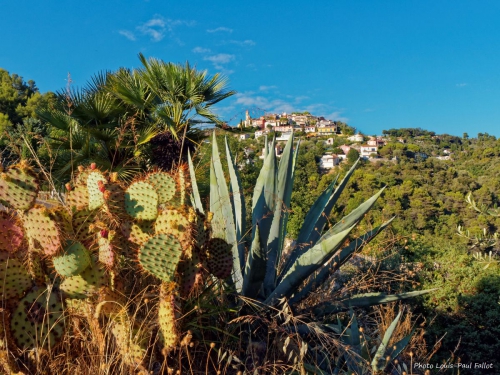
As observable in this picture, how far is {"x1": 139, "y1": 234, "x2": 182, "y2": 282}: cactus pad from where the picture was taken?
1.51 m

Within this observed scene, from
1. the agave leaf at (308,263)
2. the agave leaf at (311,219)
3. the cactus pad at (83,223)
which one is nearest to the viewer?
the cactus pad at (83,223)

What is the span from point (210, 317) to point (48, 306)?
699mm

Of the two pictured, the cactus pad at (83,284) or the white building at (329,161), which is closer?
the cactus pad at (83,284)

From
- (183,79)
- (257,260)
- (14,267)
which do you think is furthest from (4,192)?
(183,79)

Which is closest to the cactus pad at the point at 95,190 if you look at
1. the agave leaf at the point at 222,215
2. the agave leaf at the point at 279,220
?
the agave leaf at the point at 222,215

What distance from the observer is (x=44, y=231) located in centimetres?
157

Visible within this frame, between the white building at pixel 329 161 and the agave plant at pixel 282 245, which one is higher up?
the white building at pixel 329 161

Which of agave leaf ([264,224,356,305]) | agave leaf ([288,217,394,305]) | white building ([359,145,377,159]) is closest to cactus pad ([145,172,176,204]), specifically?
agave leaf ([264,224,356,305])

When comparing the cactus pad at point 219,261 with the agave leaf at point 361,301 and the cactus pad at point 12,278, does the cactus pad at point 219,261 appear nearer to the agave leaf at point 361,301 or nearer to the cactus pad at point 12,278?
the agave leaf at point 361,301

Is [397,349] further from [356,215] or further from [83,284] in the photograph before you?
[83,284]

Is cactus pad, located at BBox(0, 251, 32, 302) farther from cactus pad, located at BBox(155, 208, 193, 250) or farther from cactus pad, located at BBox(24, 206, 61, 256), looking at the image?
cactus pad, located at BBox(155, 208, 193, 250)

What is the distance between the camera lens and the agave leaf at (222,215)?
7.58 ft

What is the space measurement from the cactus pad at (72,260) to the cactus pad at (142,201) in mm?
251

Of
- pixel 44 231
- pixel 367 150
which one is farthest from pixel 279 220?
pixel 367 150
